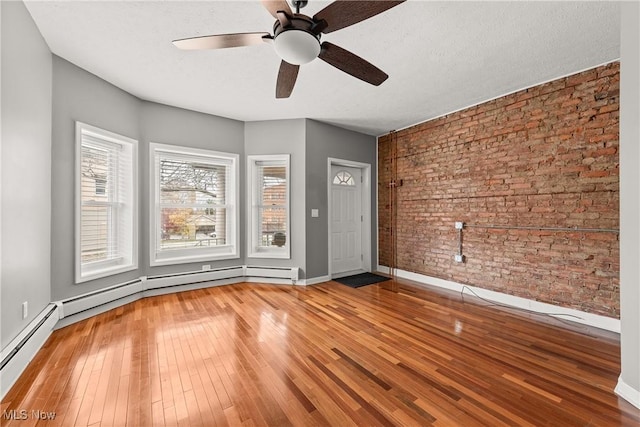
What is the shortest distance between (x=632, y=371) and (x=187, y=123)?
17.8 ft

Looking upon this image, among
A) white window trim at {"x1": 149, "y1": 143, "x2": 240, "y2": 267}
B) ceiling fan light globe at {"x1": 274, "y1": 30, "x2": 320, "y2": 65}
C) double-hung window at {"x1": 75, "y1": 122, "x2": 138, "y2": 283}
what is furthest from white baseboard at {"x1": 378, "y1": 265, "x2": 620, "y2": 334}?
double-hung window at {"x1": 75, "y1": 122, "x2": 138, "y2": 283}

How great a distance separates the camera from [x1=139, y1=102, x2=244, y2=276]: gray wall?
149 inches

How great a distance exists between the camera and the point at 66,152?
9.24 feet

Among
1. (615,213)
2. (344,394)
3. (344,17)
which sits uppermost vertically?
(344,17)

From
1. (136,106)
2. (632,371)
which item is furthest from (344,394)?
(136,106)

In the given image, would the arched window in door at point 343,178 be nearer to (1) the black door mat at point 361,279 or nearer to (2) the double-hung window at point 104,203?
(1) the black door mat at point 361,279

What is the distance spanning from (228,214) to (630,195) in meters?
4.67

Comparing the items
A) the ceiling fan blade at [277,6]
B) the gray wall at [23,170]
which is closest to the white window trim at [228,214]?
the gray wall at [23,170]

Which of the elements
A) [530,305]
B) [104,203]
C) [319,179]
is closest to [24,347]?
[104,203]

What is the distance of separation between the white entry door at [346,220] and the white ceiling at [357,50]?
5.38 ft

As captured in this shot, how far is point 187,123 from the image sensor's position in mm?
4113

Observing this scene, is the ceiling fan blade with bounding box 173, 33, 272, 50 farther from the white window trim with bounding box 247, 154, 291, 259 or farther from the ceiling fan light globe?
the white window trim with bounding box 247, 154, 291, 259

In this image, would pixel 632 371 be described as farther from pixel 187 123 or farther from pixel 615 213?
pixel 187 123

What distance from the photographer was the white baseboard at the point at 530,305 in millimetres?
2752
